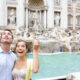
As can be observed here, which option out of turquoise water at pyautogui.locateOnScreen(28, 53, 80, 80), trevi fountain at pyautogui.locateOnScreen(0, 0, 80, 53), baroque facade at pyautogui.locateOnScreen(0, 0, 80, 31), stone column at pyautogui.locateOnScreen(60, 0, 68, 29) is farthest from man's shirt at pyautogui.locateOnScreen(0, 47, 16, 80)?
stone column at pyautogui.locateOnScreen(60, 0, 68, 29)

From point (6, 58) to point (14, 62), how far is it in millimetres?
112

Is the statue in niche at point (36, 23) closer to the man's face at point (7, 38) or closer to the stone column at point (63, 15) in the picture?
the stone column at point (63, 15)

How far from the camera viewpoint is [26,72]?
5.76 ft

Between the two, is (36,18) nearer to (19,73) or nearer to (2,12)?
(2,12)

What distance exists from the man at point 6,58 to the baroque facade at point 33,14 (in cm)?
1529

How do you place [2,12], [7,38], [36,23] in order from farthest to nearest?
[36,23] → [2,12] → [7,38]

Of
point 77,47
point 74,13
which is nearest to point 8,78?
point 77,47

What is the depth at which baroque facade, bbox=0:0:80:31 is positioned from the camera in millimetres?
17688

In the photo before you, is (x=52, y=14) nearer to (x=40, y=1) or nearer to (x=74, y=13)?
(x=40, y=1)

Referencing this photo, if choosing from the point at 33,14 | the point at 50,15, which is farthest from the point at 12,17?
the point at 50,15

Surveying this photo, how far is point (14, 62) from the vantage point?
1.92m

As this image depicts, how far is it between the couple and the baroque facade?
15.3 meters

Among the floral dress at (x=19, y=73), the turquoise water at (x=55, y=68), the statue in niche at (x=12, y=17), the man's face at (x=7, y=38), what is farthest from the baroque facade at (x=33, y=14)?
the floral dress at (x=19, y=73)

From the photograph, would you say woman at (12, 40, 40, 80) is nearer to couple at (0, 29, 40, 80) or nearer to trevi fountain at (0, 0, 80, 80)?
couple at (0, 29, 40, 80)
